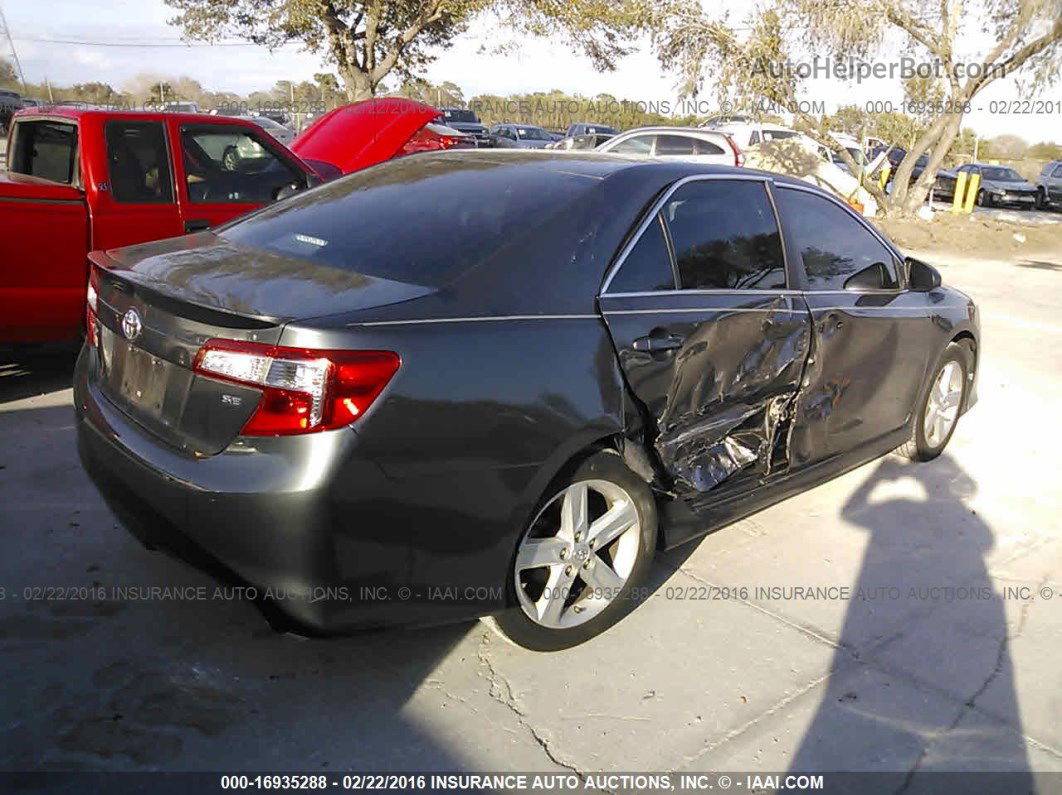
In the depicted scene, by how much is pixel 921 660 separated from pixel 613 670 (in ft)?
3.66

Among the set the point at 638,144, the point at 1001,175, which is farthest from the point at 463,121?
the point at 1001,175

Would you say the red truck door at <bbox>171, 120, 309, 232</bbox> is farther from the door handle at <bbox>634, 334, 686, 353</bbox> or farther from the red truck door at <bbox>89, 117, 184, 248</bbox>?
the door handle at <bbox>634, 334, 686, 353</bbox>

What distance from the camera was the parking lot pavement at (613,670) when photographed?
2.68 meters

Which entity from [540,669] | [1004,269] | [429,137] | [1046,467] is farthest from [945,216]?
[540,669]

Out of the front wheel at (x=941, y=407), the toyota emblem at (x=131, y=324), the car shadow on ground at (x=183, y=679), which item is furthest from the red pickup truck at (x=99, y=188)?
the front wheel at (x=941, y=407)

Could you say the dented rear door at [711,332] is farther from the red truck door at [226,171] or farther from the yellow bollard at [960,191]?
the yellow bollard at [960,191]

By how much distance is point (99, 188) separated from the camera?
5652 millimetres

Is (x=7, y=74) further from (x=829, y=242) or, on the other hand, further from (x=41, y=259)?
(x=829, y=242)

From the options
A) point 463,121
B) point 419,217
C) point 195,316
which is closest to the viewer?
point 195,316

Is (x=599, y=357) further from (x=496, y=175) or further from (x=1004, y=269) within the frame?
(x=1004, y=269)

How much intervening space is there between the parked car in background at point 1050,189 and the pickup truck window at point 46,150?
28.3 meters

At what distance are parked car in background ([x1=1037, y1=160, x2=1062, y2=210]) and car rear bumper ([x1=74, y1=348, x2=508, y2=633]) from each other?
29541mm

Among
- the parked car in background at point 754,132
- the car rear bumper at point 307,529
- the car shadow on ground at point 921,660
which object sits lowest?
the car shadow on ground at point 921,660

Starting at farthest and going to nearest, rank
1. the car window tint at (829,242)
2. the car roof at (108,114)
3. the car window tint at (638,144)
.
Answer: the car window tint at (638,144) < the car roof at (108,114) < the car window tint at (829,242)
